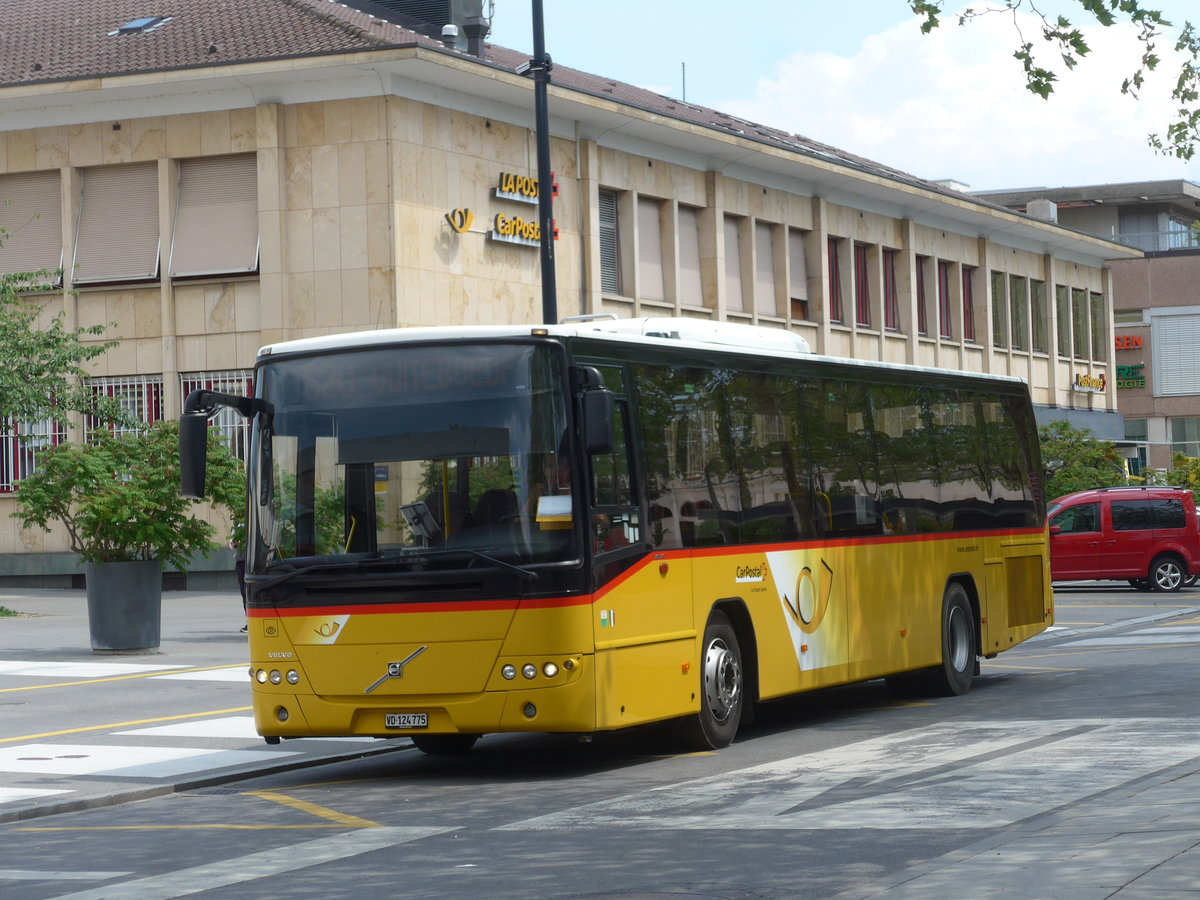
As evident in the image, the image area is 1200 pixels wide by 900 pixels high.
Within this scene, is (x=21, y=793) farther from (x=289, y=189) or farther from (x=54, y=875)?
(x=289, y=189)

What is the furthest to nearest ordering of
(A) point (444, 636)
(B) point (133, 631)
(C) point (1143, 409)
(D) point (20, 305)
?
(C) point (1143, 409) < (D) point (20, 305) < (B) point (133, 631) < (A) point (444, 636)

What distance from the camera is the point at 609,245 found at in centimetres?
4228

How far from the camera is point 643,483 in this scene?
12.5m

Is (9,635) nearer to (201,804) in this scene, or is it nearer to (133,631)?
(133,631)

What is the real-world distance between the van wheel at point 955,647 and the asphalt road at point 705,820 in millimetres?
1600

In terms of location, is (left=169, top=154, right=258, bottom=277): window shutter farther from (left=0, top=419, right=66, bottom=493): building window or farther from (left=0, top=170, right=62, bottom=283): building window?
(left=0, top=419, right=66, bottom=493): building window

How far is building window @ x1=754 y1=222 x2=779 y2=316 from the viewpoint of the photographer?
4725 centimetres

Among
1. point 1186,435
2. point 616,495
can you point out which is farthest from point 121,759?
point 1186,435

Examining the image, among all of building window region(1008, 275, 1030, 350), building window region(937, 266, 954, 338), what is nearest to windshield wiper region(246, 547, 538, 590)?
building window region(937, 266, 954, 338)

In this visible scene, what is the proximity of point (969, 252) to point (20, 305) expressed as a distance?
111 ft

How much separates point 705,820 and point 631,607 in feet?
8.44

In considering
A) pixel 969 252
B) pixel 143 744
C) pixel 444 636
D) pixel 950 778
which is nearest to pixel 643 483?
pixel 444 636

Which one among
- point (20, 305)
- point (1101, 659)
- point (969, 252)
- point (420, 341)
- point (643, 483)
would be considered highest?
point (969, 252)

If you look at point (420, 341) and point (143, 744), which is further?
point (143, 744)
